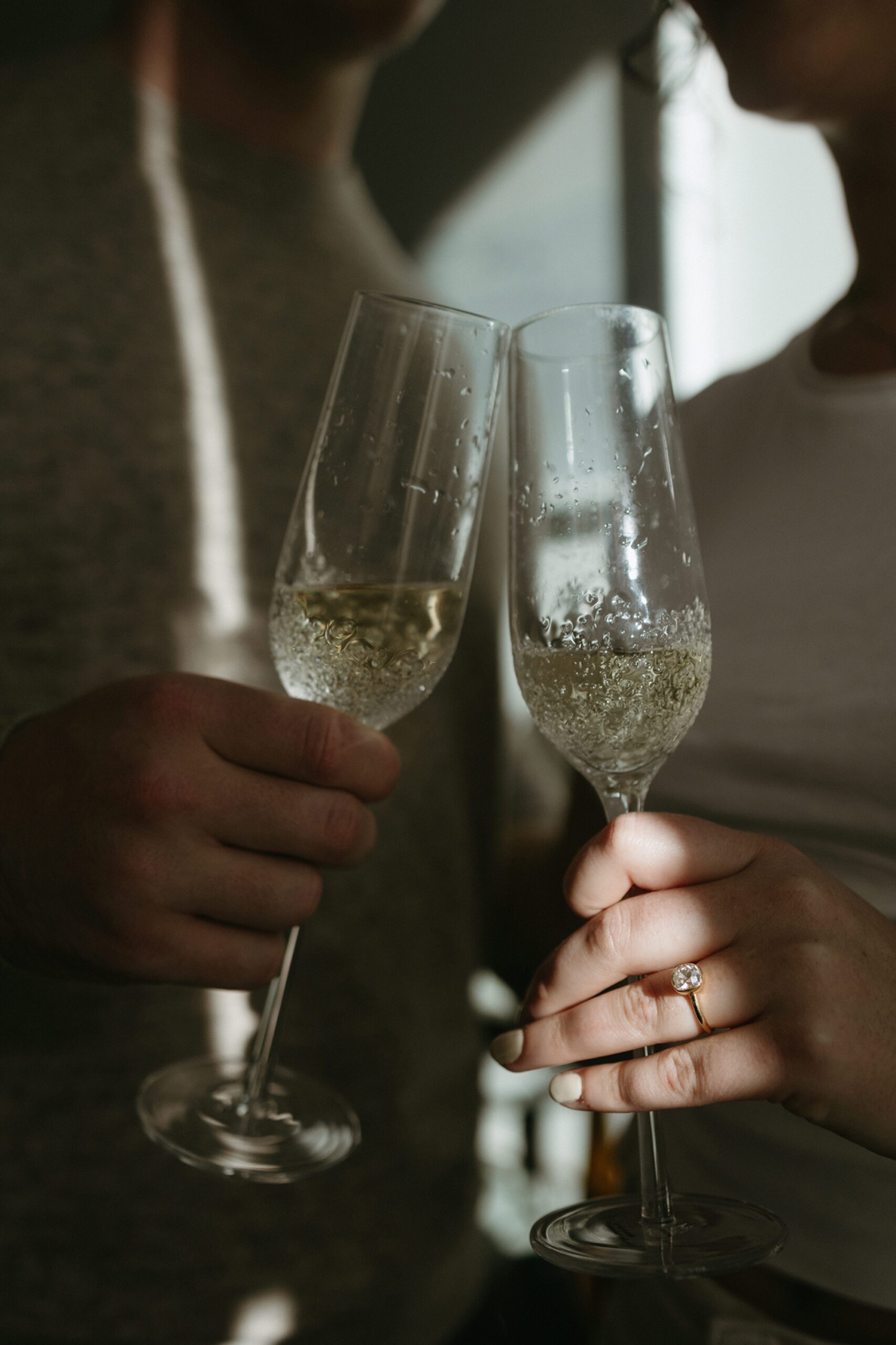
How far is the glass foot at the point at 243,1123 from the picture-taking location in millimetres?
598

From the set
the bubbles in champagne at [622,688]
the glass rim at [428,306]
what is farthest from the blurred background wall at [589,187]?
the bubbles in champagne at [622,688]

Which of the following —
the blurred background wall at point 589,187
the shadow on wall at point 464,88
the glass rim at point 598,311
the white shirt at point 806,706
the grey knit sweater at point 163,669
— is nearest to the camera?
the glass rim at point 598,311

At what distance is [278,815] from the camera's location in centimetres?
66

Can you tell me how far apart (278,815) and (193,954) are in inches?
4.5

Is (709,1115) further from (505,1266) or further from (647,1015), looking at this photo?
(505,1266)

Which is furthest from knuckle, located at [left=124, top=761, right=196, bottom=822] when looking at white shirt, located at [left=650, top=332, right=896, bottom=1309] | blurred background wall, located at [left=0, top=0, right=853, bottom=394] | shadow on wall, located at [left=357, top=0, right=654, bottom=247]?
shadow on wall, located at [left=357, top=0, right=654, bottom=247]

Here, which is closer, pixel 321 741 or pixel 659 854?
pixel 659 854

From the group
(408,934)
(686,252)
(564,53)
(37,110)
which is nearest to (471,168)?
(564,53)

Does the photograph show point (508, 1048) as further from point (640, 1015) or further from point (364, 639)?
point (364, 639)

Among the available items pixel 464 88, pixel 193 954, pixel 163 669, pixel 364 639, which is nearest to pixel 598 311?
pixel 364 639

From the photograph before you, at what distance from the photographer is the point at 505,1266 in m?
1.48

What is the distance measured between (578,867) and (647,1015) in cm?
8

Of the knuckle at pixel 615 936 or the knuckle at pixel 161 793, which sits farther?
the knuckle at pixel 161 793

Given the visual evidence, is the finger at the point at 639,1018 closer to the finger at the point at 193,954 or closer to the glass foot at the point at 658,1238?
the glass foot at the point at 658,1238
